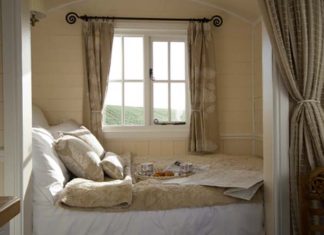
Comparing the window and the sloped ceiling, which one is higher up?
the sloped ceiling

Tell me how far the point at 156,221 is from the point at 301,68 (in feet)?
4.17

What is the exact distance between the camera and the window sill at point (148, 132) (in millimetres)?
3666

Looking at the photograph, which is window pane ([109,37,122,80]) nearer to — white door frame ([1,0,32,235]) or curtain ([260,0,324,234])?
white door frame ([1,0,32,235])

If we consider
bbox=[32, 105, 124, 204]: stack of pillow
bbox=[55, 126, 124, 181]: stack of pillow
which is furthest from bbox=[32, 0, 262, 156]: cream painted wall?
bbox=[55, 126, 124, 181]: stack of pillow

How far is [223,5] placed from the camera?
3730 mm

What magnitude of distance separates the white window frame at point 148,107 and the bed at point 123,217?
1.57 meters

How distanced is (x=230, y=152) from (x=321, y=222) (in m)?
2.01

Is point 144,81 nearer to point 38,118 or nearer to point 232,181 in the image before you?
point 38,118

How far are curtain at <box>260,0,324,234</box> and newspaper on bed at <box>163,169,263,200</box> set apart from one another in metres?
0.26

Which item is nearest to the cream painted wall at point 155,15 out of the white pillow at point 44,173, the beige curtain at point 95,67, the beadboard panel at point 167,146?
the beadboard panel at point 167,146

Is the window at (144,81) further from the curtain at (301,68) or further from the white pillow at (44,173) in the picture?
the curtain at (301,68)

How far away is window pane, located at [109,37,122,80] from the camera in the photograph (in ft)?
12.2

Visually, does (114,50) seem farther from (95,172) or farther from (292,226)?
(292,226)

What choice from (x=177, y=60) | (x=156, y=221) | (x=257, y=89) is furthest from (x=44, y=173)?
(x=257, y=89)
